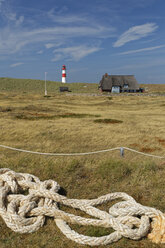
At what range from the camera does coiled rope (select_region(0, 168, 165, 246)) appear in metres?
3.33

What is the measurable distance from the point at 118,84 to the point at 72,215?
68.1 m

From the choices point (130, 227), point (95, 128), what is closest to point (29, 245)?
point (130, 227)

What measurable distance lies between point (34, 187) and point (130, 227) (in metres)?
2.04

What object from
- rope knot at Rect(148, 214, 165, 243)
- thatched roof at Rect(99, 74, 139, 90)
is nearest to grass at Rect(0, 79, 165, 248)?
rope knot at Rect(148, 214, 165, 243)

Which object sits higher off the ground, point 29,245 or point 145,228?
point 145,228

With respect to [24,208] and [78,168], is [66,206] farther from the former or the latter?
[78,168]

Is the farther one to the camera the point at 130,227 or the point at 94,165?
the point at 94,165

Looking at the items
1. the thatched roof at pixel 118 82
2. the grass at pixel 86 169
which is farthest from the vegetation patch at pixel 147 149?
the thatched roof at pixel 118 82

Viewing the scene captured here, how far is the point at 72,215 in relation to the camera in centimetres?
368

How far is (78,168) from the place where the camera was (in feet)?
21.2

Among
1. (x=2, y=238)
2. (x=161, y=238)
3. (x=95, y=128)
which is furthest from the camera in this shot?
(x=95, y=128)

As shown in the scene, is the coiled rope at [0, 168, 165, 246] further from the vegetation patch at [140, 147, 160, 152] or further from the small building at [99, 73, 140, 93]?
the small building at [99, 73, 140, 93]

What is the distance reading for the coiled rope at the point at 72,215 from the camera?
3.33m

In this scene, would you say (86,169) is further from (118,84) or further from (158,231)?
(118,84)
